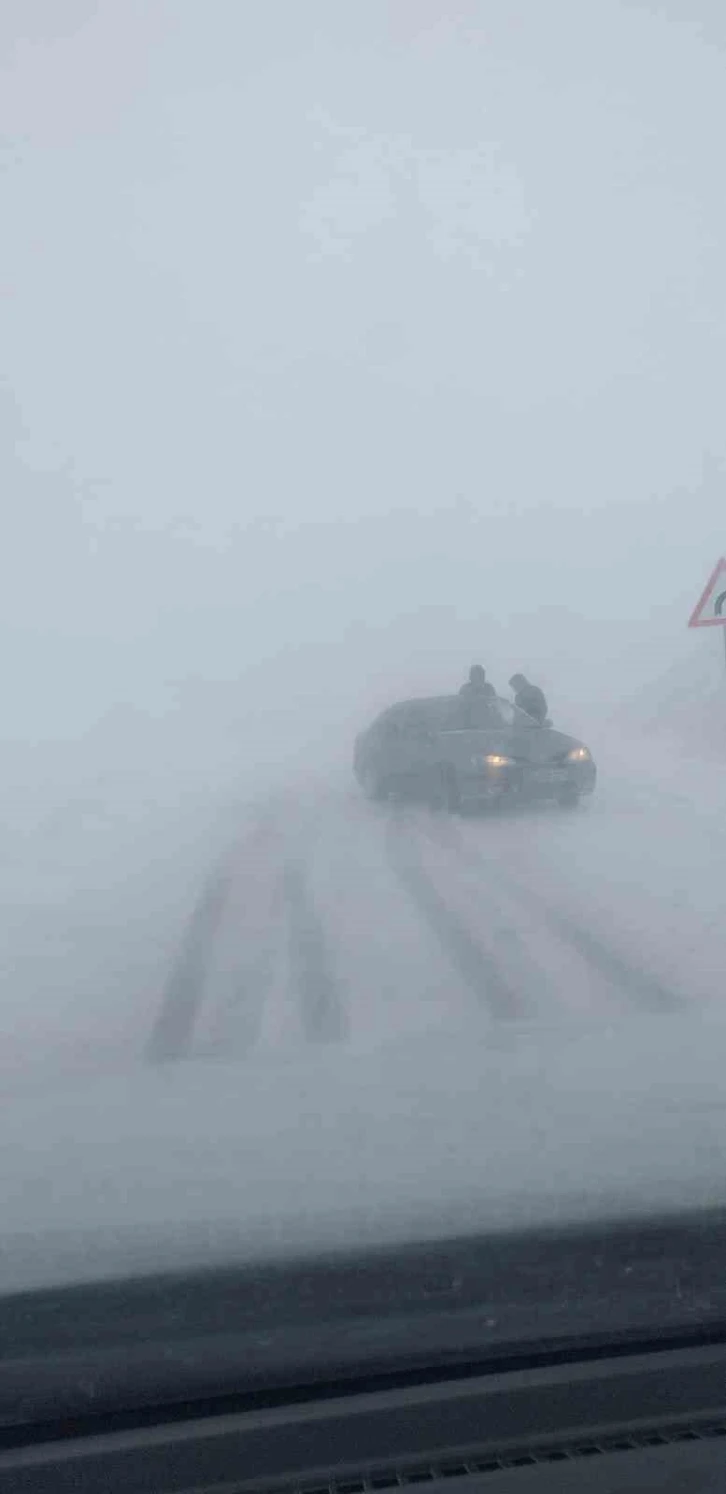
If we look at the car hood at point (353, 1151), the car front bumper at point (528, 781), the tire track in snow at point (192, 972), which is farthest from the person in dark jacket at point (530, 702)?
the car hood at point (353, 1151)

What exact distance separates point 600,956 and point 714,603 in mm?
5413

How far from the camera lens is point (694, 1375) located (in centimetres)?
264

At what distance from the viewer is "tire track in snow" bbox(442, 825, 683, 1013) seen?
275 inches

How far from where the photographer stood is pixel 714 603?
41.3 ft

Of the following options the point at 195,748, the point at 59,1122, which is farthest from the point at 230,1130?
the point at 195,748

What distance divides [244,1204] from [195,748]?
2663 centimetres

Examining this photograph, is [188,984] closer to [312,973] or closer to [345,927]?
[312,973]

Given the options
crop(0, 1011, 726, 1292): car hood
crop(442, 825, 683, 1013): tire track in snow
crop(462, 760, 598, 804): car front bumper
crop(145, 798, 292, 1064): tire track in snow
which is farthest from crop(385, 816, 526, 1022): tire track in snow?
crop(0, 1011, 726, 1292): car hood

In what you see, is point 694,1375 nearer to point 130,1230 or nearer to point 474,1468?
Answer: point 474,1468

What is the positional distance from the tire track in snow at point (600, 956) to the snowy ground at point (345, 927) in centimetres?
2

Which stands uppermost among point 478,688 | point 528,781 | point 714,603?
point 714,603

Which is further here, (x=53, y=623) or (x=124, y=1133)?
(x=53, y=623)

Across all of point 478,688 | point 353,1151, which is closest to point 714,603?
point 478,688

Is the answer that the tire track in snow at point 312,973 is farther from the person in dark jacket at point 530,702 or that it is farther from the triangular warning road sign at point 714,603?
the person in dark jacket at point 530,702
